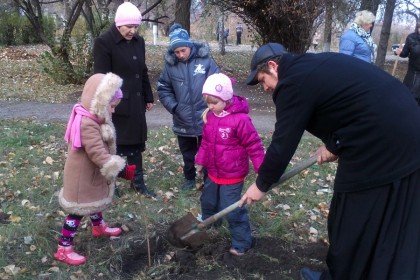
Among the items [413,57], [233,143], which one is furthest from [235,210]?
[413,57]

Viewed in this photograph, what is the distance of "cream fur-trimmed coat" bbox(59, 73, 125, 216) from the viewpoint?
3.12 m

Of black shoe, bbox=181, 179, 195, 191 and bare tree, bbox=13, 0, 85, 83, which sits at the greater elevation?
bare tree, bbox=13, 0, 85, 83

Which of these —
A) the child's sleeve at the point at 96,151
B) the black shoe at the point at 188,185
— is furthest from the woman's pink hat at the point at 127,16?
the black shoe at the point at 188,185

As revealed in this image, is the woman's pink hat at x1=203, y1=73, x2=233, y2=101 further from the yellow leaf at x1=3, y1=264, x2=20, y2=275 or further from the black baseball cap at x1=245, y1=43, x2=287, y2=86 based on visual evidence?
the yellow leaf at x1=3, y1=264, x2=20, y2=275

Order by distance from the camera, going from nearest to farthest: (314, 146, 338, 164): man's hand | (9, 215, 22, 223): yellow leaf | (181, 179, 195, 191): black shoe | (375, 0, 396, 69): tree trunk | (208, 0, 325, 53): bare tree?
1. (314, 146, 338, 164): man's hand
2. (9, 215, 22, 223): yellow leaf
3. (181, 179, 195, 191): black shoe
4. (208, 0, 325, 53): bare tree
5. (375, 0, 396, 69): tree trunk

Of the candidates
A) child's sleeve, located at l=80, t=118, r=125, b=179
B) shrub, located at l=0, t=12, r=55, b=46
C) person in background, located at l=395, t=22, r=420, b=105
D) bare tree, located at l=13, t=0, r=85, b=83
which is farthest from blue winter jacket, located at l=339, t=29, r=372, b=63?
shrub, located at l=0, t=12, r=55, b=46

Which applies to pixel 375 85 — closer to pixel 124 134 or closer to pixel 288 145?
pixel 288 145

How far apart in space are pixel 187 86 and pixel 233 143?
122 centimetres

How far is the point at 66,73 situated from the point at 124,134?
287 inches

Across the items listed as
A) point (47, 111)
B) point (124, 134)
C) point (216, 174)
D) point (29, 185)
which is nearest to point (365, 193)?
point (216, 174)

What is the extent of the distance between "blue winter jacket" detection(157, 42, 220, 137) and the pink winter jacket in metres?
0.96

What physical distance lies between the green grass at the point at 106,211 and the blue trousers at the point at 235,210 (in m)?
0.28

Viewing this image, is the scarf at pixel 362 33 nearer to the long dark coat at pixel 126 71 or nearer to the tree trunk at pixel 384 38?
the long dark coat at pixel 126 71

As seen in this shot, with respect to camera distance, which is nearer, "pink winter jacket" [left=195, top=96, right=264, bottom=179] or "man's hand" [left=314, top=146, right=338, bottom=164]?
"man's hand" [left=314, top=146, right=338, bottom=164]
